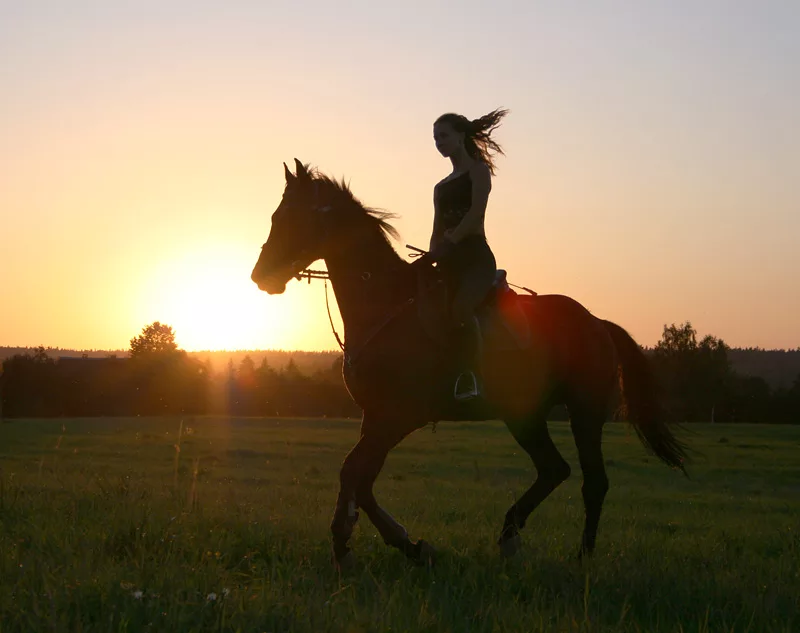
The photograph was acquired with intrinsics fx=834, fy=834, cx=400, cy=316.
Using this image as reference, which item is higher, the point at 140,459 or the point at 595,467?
the point at 595,467

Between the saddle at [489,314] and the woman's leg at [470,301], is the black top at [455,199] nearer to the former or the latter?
the woman's leg at [470,301]

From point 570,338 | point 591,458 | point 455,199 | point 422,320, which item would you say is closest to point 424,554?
point 422,320

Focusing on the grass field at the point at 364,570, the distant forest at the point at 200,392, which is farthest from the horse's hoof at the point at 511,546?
the distant forest at the point at 200,392

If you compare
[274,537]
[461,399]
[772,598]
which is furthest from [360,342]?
[772,598]

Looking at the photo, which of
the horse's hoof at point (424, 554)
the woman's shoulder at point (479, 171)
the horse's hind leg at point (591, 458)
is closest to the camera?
the horse's hoof at point (424, 554)

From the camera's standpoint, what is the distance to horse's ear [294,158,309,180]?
7.67m

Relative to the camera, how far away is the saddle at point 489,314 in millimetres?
7285

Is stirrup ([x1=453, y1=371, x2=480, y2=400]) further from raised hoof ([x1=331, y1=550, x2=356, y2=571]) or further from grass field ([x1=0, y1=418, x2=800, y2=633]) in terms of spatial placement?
raised hoof ([x1=331, y1=550, x2=356, y2=571])

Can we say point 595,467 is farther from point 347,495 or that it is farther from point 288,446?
point 288,446

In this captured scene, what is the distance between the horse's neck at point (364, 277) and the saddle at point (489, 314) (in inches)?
12.4

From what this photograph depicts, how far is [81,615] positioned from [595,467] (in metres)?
5.38

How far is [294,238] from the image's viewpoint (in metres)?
7.58

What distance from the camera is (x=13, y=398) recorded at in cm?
7462

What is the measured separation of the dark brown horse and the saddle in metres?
0.05
